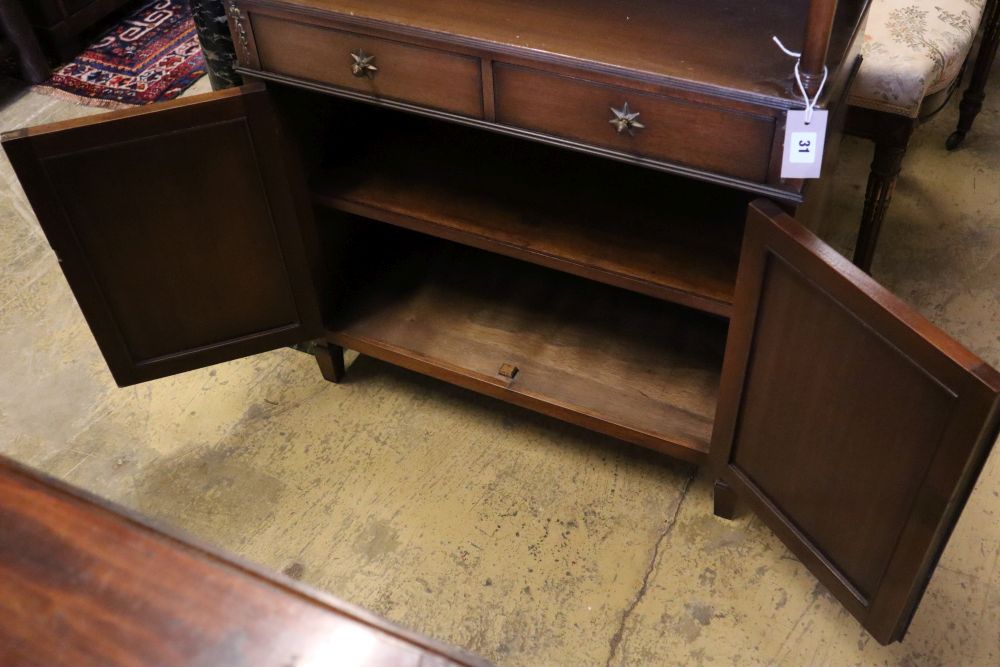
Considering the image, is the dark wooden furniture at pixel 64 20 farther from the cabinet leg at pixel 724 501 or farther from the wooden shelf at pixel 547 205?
the cabinet leg at pixel 724 501

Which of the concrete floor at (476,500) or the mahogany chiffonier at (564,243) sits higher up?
the mahogany chiffonier at (564,243)

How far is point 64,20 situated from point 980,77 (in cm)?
264

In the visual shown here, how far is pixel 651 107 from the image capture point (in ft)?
4.32

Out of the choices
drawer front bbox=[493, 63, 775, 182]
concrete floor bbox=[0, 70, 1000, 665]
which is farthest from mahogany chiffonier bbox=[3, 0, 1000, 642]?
concrete floor bbox=[0, 70, 1000, 665]

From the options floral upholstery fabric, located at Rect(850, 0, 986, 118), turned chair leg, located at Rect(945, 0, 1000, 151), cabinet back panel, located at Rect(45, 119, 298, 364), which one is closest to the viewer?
cabinet back panel, located at Rect(45, 119, 298, 364)

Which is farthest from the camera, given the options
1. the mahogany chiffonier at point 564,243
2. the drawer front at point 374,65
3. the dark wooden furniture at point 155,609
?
the drawer front at point 374,65

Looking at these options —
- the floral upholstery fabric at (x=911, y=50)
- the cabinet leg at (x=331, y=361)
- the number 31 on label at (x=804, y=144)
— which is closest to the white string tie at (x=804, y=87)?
the number 31 on label at (x=804, y=144)

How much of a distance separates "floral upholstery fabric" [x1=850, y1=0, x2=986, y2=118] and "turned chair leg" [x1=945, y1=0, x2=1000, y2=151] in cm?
31

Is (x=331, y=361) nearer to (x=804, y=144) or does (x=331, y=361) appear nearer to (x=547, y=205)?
(x=547, y=205)

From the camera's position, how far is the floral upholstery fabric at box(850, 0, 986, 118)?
5.95 ft

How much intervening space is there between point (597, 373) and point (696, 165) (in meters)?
0.56

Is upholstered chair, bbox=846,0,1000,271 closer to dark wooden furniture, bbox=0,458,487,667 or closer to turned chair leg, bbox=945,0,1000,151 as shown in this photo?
turned chair leg, bbox=945,0,1000,151

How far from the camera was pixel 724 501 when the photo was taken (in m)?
1.74

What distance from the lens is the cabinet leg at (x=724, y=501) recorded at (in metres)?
1.70
